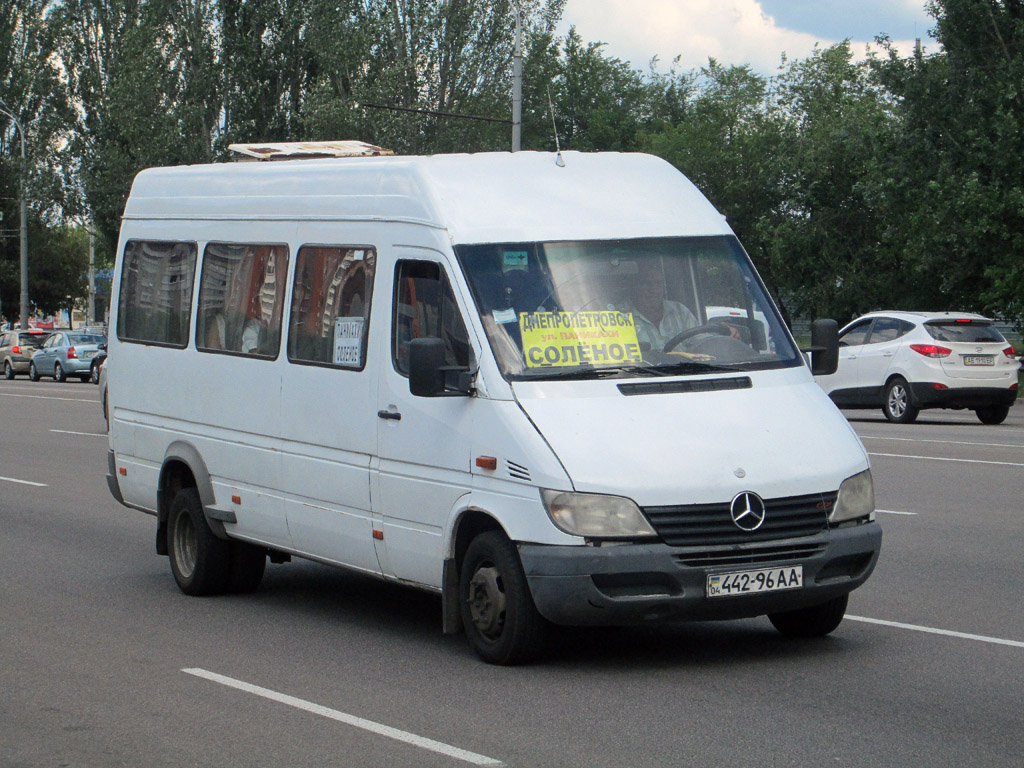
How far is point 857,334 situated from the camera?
25.0 metres

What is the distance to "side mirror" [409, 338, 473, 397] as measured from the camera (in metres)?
7.05

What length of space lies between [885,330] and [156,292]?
16.2 metres

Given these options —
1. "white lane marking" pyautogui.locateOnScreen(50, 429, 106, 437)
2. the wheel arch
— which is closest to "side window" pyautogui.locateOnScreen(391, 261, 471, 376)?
the wheel arch

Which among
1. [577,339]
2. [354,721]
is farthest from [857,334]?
[354,721]

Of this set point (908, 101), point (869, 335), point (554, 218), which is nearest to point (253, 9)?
point (908, 101)

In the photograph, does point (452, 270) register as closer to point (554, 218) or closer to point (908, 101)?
point (554, 218)

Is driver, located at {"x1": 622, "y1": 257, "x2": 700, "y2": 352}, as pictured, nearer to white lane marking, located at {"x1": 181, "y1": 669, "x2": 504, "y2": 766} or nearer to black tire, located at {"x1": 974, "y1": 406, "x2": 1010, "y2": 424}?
white lane marking, located at {"x1": 181, "y1": 669, "x2": 504, "y2": 766}

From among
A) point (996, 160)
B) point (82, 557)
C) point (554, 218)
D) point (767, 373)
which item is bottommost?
point (82, 557)

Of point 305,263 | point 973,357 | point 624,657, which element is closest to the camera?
point 624,657

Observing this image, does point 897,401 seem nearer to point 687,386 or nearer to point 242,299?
point 242,299

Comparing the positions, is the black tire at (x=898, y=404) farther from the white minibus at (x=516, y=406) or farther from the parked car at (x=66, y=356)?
the parked car at (x=66, y=356)

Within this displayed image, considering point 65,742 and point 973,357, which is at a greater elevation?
point 973,357

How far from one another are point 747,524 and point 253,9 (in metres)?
46.4

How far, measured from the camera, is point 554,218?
764 cm
